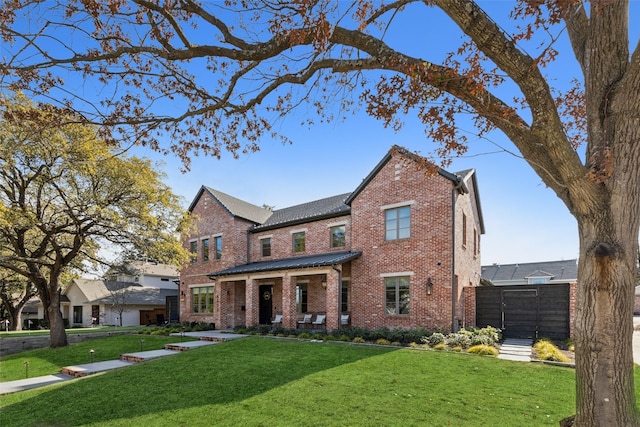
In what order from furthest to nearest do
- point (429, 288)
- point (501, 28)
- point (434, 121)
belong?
point (429, 288), point (434, 121), point (501, 28)

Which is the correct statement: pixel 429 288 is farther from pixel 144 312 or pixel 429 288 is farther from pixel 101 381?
pixel 144 312

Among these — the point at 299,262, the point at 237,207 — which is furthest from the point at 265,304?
the point at 237,207

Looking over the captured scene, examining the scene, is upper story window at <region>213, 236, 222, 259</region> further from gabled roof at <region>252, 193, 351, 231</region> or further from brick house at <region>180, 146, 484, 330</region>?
gabled roof at <region>252, 193, 351, 231</region>

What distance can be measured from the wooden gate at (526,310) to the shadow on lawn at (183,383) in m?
5.27

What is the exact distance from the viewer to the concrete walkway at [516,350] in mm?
10453

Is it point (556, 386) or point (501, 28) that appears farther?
A: point (556, 386)

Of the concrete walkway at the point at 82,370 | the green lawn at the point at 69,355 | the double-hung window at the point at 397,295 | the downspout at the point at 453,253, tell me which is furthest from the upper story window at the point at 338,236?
the green lawn at the point at 69,355

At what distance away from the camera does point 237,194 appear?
26.2m

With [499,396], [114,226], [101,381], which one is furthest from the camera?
[114,226]

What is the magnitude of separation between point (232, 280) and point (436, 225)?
12052 millimetres

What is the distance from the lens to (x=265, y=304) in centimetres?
2095

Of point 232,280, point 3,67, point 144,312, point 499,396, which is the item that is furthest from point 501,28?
point 144,312

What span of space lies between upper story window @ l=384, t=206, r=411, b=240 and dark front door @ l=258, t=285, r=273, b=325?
27.1 ft

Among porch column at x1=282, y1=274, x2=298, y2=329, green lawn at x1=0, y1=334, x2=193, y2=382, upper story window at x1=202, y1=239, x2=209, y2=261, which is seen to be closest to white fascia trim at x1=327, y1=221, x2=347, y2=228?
porch column at x1=282, y1=274, x2=298, y2=329
